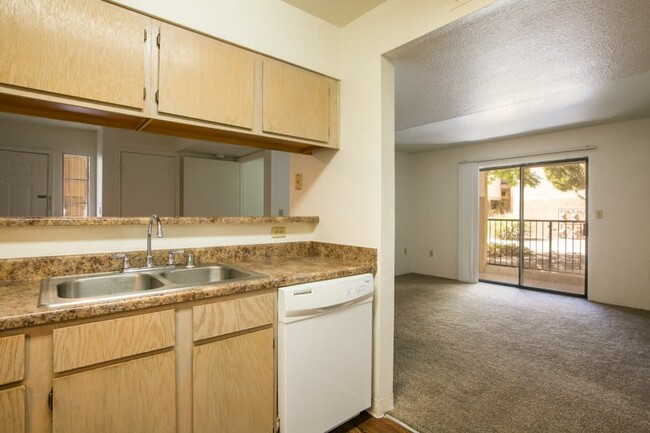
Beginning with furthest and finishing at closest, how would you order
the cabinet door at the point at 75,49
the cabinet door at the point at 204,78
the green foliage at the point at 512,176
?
1. the green foliage at the point at 512,176
2. the cabinet door at the point at 204,78
3. the cabinet door at the point at 75,49

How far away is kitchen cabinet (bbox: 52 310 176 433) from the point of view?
1051 mm

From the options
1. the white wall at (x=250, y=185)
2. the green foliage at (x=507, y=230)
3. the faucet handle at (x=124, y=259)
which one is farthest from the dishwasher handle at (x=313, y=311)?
the green foliage at (x=507, y=230)

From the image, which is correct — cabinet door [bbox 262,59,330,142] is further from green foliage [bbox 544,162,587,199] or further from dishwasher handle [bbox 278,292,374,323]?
green foliage [bbox 544,162,587,199]

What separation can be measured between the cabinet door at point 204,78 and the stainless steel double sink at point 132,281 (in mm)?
782

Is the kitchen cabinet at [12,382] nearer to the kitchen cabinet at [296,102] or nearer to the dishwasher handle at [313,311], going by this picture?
the dishwasher handle at [313,311]

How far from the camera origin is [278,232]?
7.36 ft

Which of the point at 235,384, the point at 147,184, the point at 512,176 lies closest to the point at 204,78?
the point at 235,384

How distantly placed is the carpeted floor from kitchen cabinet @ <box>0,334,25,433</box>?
1.71 meters

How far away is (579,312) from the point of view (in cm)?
386

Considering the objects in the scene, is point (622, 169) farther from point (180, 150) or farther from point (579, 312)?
point (180, 150)

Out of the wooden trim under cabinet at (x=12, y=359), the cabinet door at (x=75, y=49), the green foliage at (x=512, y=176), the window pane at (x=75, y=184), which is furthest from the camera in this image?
the green foliage at (x=512, y=176)

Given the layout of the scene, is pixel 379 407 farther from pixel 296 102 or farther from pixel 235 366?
pixel 296 102

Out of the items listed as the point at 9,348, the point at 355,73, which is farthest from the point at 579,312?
the point at 9,348

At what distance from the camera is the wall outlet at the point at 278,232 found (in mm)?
2221
